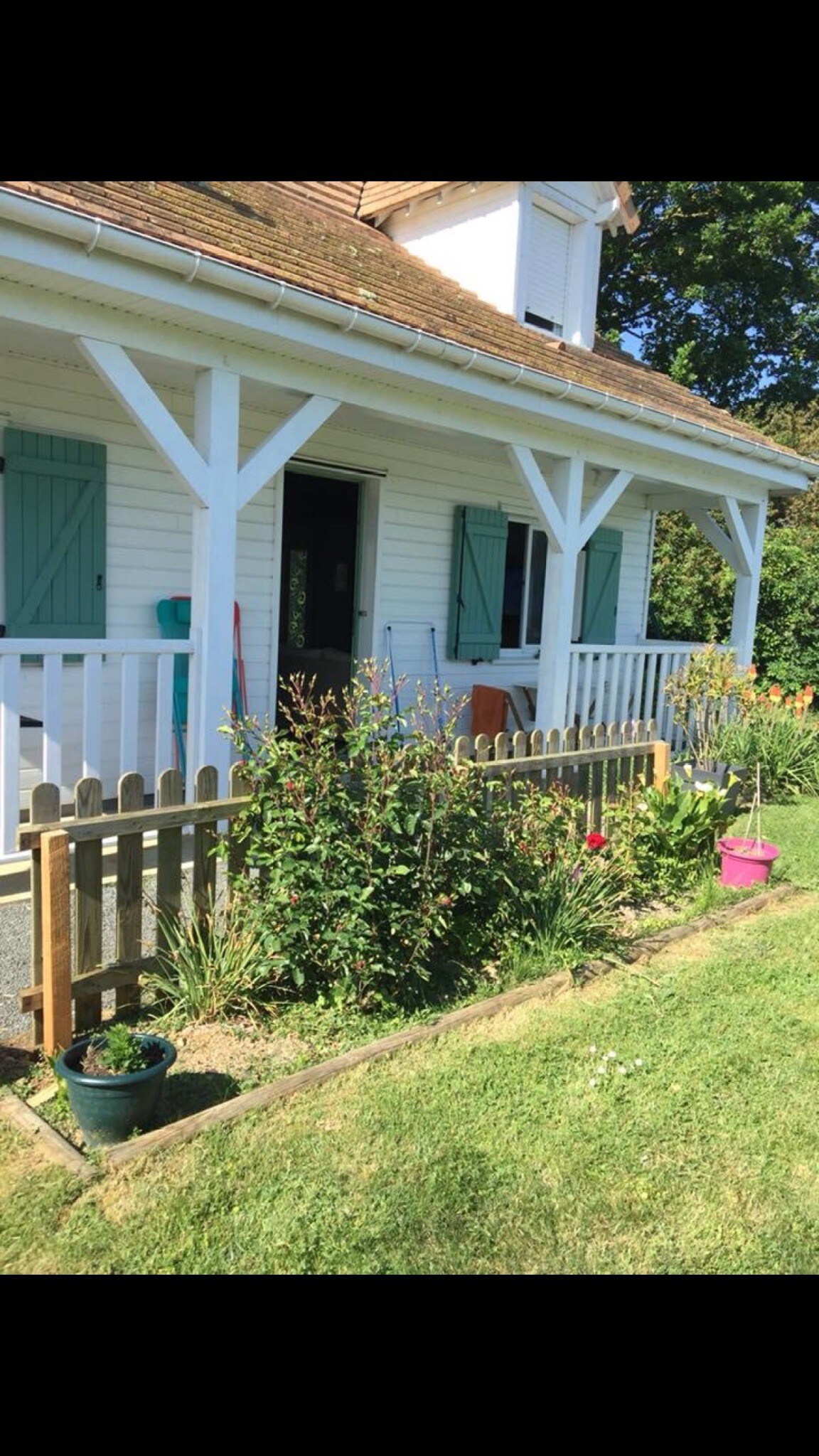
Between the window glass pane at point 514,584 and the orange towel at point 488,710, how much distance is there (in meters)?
0.93

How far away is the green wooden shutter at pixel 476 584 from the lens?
8.96m

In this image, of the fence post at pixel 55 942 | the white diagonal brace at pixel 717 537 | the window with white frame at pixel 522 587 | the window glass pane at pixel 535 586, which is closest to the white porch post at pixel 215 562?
the fence post at pixel 55 942

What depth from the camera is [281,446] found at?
5.50 meters

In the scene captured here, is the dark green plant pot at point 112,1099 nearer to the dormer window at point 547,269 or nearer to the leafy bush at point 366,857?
the leafy bush at point 366,857

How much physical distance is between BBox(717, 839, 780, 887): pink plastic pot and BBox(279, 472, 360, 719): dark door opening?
4.18 m

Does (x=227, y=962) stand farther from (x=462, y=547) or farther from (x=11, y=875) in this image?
(x=462, y=547)

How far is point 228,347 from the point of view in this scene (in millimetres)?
5234

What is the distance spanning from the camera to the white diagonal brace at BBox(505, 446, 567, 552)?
23.9 ft

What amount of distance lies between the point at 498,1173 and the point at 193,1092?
1.01 meters

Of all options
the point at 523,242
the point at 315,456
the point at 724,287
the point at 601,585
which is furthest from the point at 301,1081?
the point at 724,287

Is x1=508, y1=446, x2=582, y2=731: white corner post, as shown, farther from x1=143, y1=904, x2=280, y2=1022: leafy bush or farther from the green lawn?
x1=143, y1=904, x2=280, y2=1022: leafy bush

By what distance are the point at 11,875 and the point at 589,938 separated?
9.14 ft
